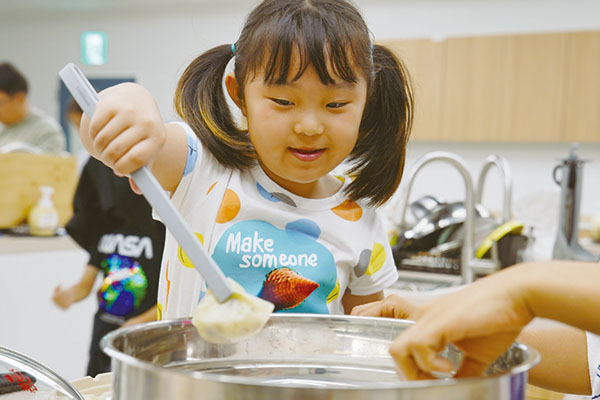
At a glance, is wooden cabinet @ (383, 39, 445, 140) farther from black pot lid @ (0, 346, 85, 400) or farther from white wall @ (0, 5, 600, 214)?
black pot lid @ (0, 346, 85, 400)

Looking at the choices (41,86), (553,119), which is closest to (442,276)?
(553,119)

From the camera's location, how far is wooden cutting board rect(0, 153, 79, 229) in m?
2.17

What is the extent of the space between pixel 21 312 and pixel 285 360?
1.96 meters

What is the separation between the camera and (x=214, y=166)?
2.67 ft

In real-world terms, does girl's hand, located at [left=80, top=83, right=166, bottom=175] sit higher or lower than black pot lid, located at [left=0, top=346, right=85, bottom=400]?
higher

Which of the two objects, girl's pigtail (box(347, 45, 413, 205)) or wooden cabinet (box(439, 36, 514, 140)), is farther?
wooden cabinet (box(439, 36, 514, 140))

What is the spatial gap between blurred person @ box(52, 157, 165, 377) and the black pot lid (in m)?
0.96

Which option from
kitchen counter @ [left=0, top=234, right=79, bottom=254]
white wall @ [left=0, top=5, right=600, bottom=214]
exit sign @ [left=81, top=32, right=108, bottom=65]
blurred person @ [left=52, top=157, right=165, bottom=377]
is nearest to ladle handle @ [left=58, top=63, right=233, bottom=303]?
blurred person @ [left=52, top=157, right=165, bottom=377]

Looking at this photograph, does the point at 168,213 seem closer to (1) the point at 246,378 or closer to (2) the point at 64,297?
(1) the point at 246,378

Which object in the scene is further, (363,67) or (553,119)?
(553,119)

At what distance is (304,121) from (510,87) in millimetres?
4896

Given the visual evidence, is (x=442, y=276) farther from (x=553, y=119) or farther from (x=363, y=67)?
(x=553, y=119)

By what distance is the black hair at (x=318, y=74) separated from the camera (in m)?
0.71

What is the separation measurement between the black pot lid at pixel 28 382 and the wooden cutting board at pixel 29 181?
1.80 m
